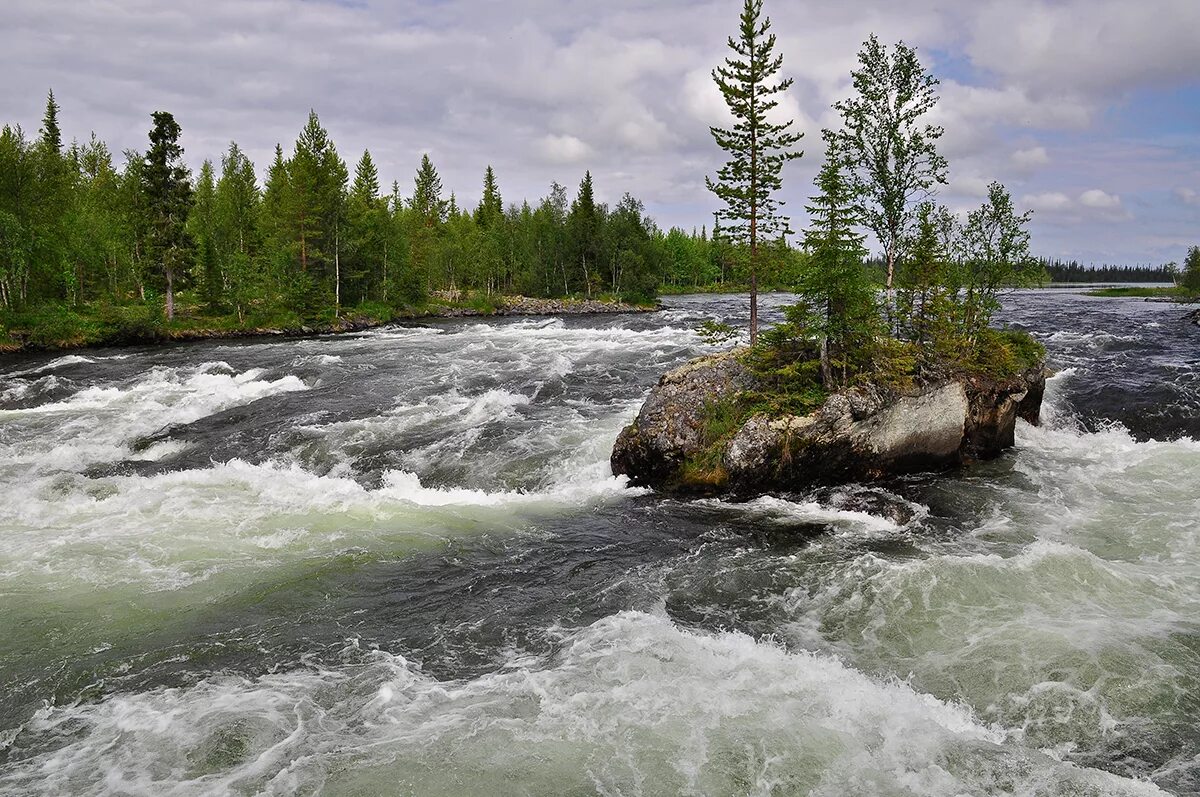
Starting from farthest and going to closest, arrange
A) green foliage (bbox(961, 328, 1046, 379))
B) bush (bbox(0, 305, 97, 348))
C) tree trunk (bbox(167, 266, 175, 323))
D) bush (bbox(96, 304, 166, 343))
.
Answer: tree trunk (bbox(167, 266, 175, 323))
bush (bbox(96, 304, 166, 343))
bush (bbox(0, 305, 97, 348))
green foliage (bbox(961, 328, 1046, 379))

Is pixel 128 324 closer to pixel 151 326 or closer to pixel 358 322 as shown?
pixel 151 326

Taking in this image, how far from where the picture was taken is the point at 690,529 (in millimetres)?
15492

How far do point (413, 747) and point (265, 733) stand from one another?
6.14 ft

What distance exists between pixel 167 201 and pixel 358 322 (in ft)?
56.4

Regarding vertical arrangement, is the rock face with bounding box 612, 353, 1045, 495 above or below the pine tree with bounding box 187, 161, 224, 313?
below

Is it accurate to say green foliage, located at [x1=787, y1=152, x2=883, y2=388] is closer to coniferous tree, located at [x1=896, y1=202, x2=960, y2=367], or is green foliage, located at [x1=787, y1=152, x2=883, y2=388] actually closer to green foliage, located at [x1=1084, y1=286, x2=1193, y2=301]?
coniferous tree, located at [x1=896, y1=202, x2=960, y2=367]

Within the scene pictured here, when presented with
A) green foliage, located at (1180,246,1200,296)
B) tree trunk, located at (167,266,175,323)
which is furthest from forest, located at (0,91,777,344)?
green foliage, located at (1180,246,1200,296)

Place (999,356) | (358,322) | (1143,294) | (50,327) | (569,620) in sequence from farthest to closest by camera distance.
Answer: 1. (1143,294)
2. (358,322)
3. (50,327)
4. (999,356)
5. (569,620)

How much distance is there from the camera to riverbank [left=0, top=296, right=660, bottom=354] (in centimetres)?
4381

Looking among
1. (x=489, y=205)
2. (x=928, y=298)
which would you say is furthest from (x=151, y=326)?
(x=489, y=205)

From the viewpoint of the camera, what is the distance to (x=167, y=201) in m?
52.8

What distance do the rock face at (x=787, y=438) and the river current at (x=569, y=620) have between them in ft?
2.27

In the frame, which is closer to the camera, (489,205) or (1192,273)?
(1192,273)

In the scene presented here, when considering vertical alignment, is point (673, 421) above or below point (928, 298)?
below
